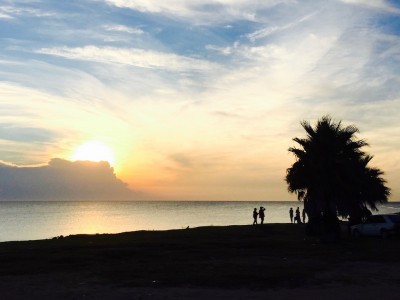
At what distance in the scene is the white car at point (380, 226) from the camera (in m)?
32.5

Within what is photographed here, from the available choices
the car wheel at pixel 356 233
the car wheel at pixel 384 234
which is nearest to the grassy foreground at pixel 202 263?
the car wheel at pixel 384 234

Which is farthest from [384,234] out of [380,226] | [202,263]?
[202,263]

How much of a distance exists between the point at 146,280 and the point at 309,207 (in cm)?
2207

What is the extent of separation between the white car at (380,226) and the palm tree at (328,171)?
176 cm

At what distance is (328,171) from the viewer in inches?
1186

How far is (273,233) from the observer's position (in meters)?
38.3

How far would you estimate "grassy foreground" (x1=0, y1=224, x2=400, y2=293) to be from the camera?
16.3m

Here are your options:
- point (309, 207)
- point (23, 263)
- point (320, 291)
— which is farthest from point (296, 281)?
point (309, 207)

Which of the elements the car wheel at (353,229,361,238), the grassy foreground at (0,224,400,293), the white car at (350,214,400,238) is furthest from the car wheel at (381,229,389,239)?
the car wheel at (353,229,361,238)

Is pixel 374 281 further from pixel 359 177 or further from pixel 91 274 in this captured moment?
pixel 359 177

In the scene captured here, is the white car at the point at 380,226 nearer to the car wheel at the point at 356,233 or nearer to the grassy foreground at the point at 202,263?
the car wheel at the point at 356,233

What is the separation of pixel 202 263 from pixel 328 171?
12671 millimetres

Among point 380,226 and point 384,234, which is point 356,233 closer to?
point 380,226

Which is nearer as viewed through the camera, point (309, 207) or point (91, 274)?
point (91, 274)
